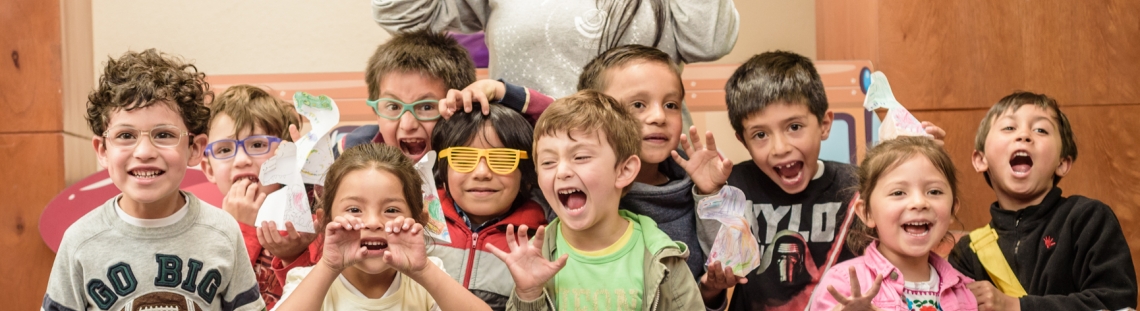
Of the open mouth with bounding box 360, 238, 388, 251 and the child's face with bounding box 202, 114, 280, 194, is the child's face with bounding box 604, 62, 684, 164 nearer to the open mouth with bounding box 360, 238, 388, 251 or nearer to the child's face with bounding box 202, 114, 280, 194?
the open mouth with bounding box 360, 238, 388, 251

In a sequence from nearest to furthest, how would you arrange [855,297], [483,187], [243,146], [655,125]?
[855,297] → [483,187] → [655,125] → [243,146]

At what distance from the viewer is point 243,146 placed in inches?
118

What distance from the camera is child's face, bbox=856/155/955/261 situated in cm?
249

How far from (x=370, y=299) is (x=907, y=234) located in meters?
1.32

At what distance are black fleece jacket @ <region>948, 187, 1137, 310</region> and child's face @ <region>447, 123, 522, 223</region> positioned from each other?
133 centimetres

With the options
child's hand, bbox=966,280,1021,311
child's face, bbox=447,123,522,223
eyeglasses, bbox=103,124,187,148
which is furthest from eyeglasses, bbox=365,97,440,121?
child's hand, bbox=966,280,1021,311

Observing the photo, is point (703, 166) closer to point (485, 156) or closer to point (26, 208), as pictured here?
point (485, 156)

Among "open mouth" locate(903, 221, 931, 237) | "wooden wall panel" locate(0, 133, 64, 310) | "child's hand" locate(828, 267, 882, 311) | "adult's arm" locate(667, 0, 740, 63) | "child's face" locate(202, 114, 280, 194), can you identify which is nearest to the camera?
"child's hand" locate(828, 267, 882, 311)

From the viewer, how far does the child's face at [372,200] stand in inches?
90.3

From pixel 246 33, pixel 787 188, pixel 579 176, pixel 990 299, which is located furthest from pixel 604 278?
pixel 246 33

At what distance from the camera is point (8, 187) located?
379 centimetres

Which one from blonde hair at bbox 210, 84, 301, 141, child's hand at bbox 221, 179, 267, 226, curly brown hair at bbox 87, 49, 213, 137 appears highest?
curly brown hair at bbox 87, 49, 213, 137

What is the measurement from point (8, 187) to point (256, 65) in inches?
70.7

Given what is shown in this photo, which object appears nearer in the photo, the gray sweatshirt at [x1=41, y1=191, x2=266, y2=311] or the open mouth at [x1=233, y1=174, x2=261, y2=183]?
the gray sweatshirt at [x1=41, y1=191, x2=266, y2=311]
